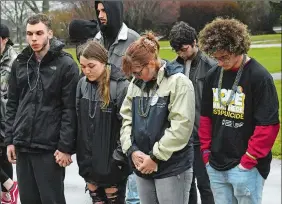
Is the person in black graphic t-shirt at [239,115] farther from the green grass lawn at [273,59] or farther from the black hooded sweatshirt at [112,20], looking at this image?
the green grass lawn at [273,59]

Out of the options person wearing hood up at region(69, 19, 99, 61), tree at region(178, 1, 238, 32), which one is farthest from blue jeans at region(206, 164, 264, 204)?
tree at region(178, 1, 238, 32)

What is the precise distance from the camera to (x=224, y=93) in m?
2.96

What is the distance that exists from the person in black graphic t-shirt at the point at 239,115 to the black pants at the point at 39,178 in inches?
46.5

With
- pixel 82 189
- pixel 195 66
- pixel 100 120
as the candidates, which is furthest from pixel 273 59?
pixel 100 120

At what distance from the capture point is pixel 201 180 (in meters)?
4.03

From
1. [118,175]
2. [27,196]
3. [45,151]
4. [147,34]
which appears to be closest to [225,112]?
[147,34]

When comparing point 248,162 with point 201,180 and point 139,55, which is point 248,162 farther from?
point 201,180

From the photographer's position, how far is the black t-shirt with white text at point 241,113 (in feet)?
9.24

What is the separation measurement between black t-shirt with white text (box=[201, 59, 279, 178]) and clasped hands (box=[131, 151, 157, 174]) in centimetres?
39

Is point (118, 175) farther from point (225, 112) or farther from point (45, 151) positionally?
point (225, 112)

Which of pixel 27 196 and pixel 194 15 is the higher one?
pixel 194 15

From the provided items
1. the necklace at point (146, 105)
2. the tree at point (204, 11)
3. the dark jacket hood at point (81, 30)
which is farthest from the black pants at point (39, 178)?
the tree at point (204, 11)

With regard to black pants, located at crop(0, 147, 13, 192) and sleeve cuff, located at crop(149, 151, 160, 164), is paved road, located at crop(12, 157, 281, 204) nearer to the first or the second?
black pants, located at crop(0, 147, 13, 192)

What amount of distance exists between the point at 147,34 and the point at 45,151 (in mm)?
1130
